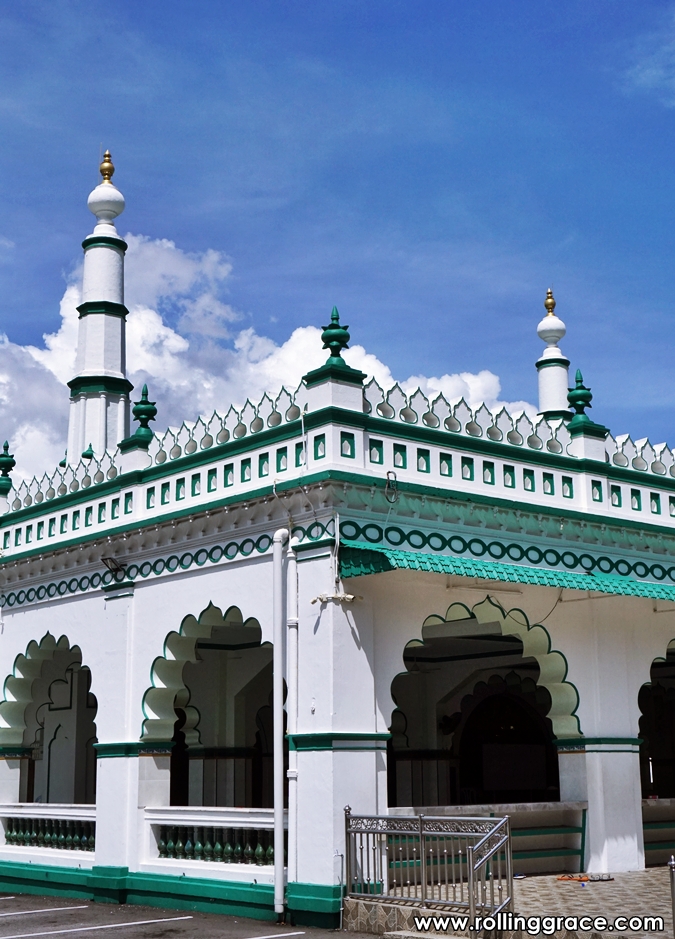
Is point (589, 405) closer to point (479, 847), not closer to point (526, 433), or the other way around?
point (526, 433)

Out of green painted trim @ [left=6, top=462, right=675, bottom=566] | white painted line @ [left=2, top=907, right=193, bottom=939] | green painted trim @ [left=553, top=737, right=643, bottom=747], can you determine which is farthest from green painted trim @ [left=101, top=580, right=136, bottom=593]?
green painted trim @ [left=553, top=737, right=643, bottom=747]

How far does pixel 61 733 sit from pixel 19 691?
206 cm

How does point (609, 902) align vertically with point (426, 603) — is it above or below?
below

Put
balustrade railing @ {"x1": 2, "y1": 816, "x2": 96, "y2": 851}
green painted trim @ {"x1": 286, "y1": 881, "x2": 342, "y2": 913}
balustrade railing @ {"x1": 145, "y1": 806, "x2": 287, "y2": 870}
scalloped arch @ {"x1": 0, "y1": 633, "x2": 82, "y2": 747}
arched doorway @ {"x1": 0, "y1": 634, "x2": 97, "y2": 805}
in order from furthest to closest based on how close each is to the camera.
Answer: arched doorway @ {"x1": 0, "y1": 634, "x2": 97, "y2": 805} < scalloped arch @ {"x1": 0, "y1": 633, "x2": 82, "y2": 747} < balustrade railing @ {"x1": 2, "y1": 816, "x2": 96, "y2": 851} < balustrade railing @ {"x1": 145, "y1": 806, "x2": 287, "y2": 870} < green painted trim @ {"x1": 286, "y1": 881, "x2": 342, "y2": 913}

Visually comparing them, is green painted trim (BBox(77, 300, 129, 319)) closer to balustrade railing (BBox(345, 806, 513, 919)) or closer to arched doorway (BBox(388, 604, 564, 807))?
arched doorway (BBox(388, 604, 564, 807))

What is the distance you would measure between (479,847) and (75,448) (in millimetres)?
10344

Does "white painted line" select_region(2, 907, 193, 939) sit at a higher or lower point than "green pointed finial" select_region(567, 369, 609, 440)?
lower

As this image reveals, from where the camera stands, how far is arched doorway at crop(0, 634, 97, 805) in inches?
613

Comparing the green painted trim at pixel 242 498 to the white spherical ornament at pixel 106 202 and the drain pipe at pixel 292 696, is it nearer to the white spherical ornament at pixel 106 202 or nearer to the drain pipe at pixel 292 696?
the drain pipe at pixel 292 696

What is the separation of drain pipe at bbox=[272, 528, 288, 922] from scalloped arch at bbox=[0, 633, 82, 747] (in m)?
4.80

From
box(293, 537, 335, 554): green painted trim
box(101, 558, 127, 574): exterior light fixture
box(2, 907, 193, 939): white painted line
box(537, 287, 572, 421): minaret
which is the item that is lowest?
box(2, 907, 193, 939): white painted line

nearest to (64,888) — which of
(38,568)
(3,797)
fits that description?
(3,797)

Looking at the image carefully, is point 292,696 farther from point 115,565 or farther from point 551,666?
point 115,565

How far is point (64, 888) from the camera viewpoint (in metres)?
12.6
